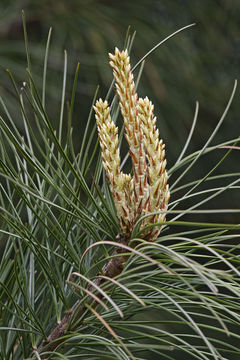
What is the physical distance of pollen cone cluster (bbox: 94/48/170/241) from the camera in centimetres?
42

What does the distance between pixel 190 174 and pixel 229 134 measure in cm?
14

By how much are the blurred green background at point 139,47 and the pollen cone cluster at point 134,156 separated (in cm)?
72

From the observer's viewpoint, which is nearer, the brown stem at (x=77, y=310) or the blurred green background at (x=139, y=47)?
the brown stem at (x=77, y=310)

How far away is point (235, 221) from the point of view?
171 centimetres

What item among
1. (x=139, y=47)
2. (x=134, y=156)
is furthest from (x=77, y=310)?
(x=139, y=47)

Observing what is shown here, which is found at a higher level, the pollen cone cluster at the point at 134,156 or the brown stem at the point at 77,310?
the pollen cone cluster at the point at 134,156

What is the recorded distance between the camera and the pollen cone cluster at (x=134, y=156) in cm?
42

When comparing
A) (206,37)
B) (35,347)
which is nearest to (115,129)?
(35,347)

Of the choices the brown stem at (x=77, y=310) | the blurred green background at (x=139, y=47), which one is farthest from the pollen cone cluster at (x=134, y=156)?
the blurred green background at (x=139, y=47)

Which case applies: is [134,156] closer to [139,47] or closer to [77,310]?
[77,310]

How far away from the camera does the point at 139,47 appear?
47.8 inches

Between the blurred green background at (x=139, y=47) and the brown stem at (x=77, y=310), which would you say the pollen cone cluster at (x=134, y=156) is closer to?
the brown stem at (x=77, y=310)

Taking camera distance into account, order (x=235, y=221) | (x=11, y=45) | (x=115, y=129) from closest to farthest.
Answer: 1. (x=115, y=129)
2. (x=11, y=45)
3. (x=235, y=221)

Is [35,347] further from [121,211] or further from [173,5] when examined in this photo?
[173,5]
